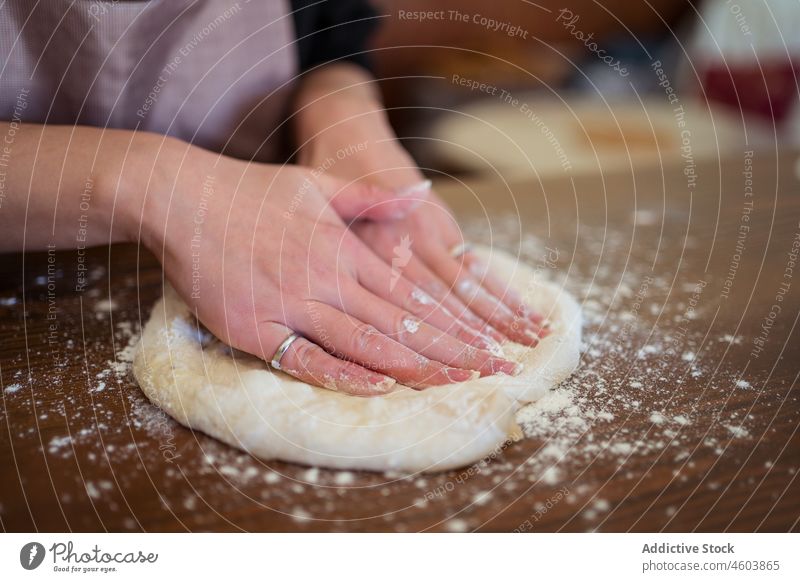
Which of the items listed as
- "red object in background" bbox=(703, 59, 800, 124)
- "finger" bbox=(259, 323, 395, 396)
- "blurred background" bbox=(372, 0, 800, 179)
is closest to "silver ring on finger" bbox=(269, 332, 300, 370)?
"finger" bbox=(259, 323, 395, 396)

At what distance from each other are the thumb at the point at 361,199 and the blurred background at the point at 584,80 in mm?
910

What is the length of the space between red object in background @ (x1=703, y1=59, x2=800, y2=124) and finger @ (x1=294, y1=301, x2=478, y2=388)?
1.92 meters

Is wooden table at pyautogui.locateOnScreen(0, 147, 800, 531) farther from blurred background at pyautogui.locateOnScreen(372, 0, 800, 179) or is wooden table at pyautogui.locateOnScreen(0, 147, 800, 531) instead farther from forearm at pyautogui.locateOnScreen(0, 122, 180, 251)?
blurred background at pyautogui.locateOnScreen(372, 0, 800, 179)

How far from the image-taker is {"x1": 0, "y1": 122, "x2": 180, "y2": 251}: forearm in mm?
567

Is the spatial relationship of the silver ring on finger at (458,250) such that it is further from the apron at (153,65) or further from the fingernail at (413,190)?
the apron at (153,65)

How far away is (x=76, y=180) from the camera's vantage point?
568 millimetres

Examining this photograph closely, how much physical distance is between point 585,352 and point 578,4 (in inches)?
84.4

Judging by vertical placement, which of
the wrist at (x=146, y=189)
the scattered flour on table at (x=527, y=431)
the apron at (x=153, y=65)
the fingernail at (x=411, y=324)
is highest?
the apron at (x=153, y=65)

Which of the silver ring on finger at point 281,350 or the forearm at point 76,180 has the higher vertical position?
the forearm at point 76,180

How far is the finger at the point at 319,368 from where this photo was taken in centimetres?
53
